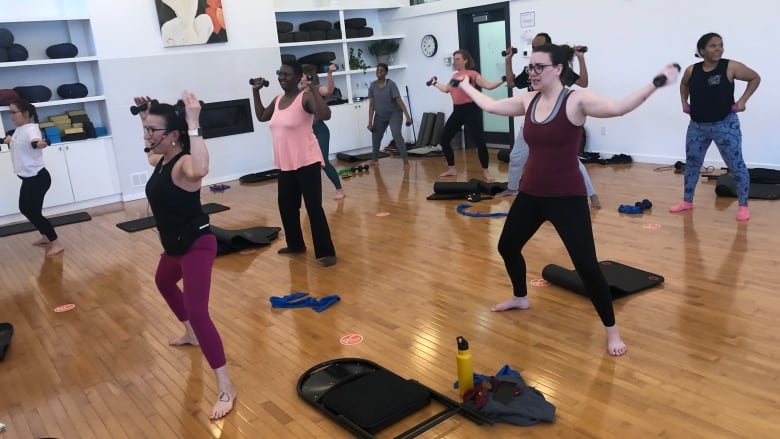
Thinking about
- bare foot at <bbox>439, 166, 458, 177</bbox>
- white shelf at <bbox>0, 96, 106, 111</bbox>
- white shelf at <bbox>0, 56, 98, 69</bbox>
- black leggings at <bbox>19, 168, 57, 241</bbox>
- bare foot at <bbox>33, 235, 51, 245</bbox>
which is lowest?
bare foot at <bbox>33, 235, 51, 245</bbox>

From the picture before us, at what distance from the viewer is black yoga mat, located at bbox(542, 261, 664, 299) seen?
147 inches

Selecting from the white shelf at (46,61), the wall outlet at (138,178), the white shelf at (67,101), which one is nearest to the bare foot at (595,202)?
the wall outlet at (138,178)

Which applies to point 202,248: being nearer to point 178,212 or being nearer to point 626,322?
point 178,212

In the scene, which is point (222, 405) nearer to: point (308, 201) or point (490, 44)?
point (308, 201)

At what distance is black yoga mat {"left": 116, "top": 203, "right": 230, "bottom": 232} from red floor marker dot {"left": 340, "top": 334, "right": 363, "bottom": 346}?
3.76m

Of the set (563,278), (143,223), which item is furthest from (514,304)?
(143,223)

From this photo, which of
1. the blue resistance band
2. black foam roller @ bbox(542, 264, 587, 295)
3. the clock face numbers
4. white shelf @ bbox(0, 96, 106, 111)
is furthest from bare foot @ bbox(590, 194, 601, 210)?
white shelf @ bbox(0, 96, 106, 111)

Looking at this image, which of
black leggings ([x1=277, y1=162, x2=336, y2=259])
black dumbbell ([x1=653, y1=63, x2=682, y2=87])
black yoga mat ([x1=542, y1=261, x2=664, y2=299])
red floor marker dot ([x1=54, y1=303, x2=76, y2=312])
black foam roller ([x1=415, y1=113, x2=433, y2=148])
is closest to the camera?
black dumbbell ([x1=653, y1=63, x2=682, y2=87])

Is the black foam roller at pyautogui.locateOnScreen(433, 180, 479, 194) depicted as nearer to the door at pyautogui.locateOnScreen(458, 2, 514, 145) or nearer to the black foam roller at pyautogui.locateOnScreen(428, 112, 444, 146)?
the door at pyautogui.locateOnScreen(458, 2, 514, 145)

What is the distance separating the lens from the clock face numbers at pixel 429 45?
10.1 metres

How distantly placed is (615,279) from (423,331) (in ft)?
4.23

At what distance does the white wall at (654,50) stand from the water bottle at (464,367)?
5396 mm

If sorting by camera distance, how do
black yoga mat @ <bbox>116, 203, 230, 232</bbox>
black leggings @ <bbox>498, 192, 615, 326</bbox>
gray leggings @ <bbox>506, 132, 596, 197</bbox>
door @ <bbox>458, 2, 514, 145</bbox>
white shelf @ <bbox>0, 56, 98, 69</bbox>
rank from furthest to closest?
door @ <bbox>458, 2, 514, 145</bbox>, white shelf @ <bbox>0, 56, 98, 69</bbox>, black yoga mat @ <bbox>116, 203, 230, 232</bbox>, gray leggings @ <bbox>506, 132, 596, 197</bbox>, black leggings @ <bbox>498, 192, 615, 326</bbox>

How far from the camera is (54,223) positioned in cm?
732
